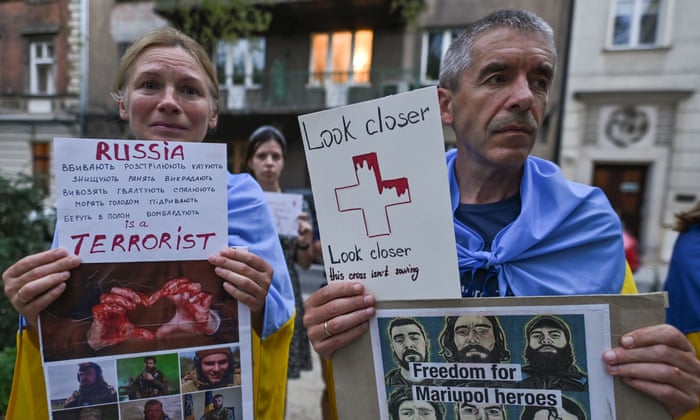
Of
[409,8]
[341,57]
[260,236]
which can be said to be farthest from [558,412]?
[341,57]

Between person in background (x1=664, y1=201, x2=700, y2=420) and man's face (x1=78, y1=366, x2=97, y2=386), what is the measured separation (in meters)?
1.59

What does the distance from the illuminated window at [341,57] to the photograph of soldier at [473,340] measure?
11713mm

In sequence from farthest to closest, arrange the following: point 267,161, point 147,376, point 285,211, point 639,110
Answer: point 639,110
point 267,161
point 285,211
point 147,376

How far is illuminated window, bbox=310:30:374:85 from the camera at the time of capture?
39.9 ft

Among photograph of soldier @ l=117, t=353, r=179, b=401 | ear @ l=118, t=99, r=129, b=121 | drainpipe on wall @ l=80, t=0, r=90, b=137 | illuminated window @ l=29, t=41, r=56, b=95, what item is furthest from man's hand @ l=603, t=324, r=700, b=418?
illuminated window @ l=29, t=41, r=56, b=95

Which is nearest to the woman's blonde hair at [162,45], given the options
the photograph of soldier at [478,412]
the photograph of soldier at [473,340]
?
the photograph of soldier at [473,340]

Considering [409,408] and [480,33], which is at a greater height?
[480,33]

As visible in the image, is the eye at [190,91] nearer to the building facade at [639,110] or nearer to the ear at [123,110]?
the ear at [123,110]

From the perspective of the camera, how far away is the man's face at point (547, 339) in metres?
0.90

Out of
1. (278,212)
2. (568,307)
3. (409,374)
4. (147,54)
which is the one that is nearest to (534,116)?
(568,307)

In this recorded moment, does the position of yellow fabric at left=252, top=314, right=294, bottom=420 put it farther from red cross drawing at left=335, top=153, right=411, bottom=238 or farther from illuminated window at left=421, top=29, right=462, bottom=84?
illuminated window at left=421, top=29, right=462, bottom=84

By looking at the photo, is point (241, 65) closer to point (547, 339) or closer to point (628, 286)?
point (628, 286)

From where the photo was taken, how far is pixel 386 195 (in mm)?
950

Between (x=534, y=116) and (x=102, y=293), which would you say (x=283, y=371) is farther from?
(x=534, y=116)
